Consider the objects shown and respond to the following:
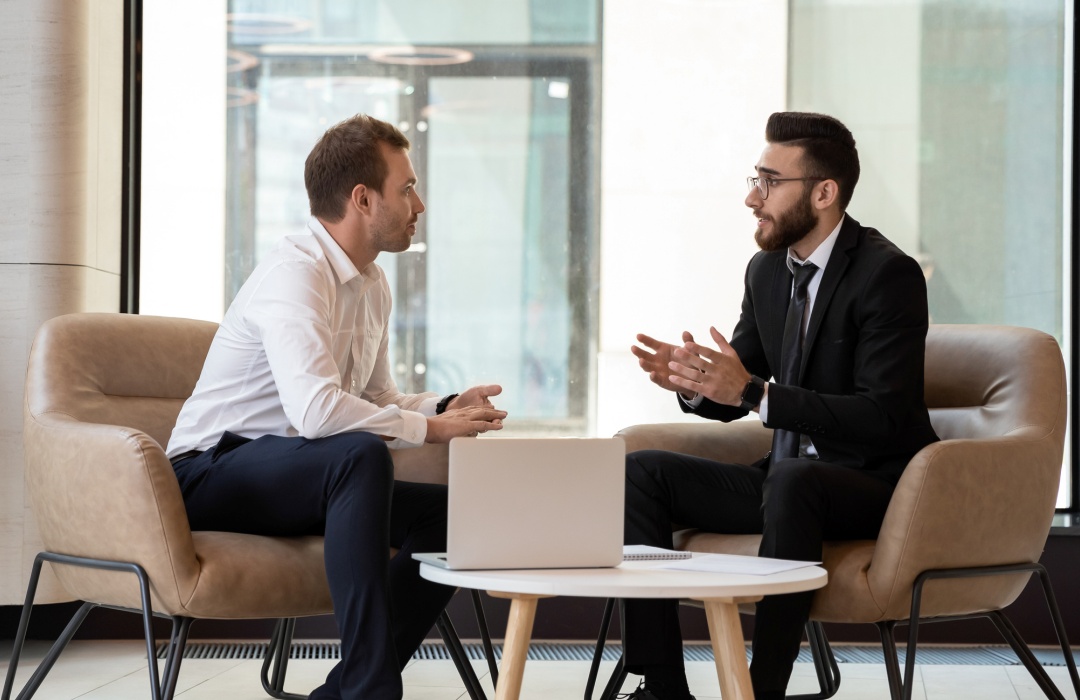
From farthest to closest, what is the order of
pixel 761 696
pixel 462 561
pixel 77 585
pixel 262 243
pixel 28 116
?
pixel 262 243 → pixel 28 116 → pixel 77 585 → pixel 761 696 → pixel 462 561

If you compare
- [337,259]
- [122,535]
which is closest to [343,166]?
[337,259]

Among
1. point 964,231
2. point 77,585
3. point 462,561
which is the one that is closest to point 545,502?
point 462,561

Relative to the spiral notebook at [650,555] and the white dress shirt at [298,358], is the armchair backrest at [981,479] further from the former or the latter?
the white dress shirt at [298,358]

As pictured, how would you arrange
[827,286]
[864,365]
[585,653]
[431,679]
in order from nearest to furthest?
1. [864,365]
2. [827,286]
3. [431,679]
4. [585,653]

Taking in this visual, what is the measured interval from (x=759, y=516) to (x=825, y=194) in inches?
30.4

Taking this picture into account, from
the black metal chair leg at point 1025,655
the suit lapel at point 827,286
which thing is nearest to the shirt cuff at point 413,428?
the suit lapel at point 827,286

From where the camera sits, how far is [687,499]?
2551mm

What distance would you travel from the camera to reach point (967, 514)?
225cm

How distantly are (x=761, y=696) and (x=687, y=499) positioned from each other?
1.71ft

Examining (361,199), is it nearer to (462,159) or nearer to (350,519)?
(350,519)

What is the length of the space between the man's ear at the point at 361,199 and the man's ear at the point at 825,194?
1025 mm

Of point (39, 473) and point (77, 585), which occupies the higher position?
point (39, 473)

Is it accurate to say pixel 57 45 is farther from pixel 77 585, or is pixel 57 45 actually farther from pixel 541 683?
pixel 541 683

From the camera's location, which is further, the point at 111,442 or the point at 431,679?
the point at 431,679
